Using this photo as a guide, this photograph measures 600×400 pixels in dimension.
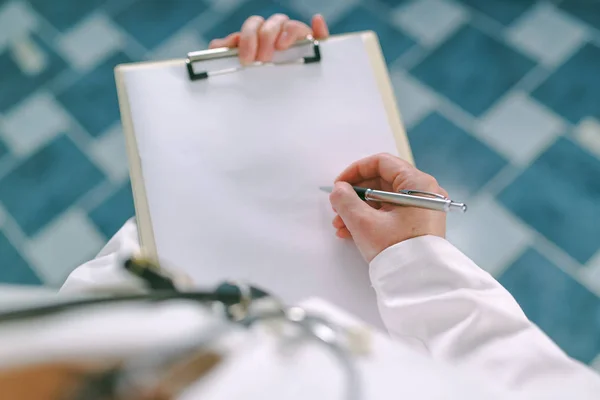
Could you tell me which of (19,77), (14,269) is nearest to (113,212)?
(14,269)

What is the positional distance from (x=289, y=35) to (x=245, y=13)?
79 centimetres

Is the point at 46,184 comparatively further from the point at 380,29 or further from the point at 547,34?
the point at 547,34

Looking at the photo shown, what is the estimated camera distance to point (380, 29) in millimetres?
1361

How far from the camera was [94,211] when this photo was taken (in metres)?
1.16

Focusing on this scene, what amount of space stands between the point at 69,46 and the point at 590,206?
4.18 feet

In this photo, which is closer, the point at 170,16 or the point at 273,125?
the point at 273,125

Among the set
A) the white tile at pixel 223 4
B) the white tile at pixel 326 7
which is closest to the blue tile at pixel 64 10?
the white tile at pixel 223 4

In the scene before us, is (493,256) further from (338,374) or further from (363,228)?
(338,374)

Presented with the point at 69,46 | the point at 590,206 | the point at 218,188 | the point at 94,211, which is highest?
the point at 69,46

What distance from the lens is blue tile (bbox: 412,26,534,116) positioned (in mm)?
1272

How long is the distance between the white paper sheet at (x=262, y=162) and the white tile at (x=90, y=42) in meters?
0.78

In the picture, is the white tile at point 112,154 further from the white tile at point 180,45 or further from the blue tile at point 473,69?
the blue tile at point 473,69

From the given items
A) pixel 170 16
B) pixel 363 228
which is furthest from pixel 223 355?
pixel 170 16

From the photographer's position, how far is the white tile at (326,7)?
1381 millimetres
